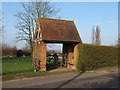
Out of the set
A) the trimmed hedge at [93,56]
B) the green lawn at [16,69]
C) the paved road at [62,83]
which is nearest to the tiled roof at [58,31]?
the trimmed hedge at [93,56]

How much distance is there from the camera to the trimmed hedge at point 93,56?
1605 centimetres

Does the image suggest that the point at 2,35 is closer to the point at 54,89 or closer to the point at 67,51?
the point at 67,51

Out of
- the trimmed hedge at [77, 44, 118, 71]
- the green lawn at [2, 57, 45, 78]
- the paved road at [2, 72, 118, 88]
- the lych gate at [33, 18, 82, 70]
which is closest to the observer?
the paved road at [2, 72, 118, 88]

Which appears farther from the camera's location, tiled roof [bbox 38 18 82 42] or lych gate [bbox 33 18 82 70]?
tiled roof [bbox 38 18 82 42]

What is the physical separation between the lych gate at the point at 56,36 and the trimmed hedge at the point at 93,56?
0.93 meters

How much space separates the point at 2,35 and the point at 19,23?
459 cm

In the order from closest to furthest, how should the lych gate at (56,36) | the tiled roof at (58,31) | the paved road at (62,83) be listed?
1. the paved road at (62,83)
2. the lych gate at (56,36)
3. the tiled roof at (58,31)

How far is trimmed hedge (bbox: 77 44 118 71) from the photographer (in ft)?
52.6

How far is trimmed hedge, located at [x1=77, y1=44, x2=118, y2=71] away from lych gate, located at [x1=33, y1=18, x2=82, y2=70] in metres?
0.93

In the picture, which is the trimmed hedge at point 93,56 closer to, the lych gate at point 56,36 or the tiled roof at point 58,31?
the lych gate at point 56,36

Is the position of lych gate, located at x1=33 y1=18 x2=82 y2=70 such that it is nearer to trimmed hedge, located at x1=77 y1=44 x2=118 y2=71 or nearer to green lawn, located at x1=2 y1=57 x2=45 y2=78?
trimmed hedge, located at x1=77 y1=44 x2=118 y2=71

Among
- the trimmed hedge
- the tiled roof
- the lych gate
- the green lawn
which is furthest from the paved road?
the tiled roof

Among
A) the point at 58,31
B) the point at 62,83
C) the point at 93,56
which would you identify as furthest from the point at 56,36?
the point at 62,83

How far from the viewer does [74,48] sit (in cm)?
1683
